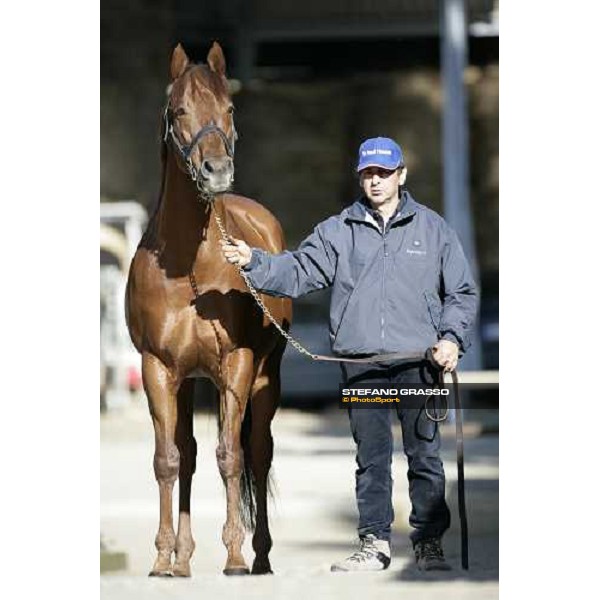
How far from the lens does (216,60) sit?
6.71m

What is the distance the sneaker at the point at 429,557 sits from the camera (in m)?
6.86

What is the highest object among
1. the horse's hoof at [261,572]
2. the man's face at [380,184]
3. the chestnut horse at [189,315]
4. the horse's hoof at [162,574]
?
the man's face at [380,184]

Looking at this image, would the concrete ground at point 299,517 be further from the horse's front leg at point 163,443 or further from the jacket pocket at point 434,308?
the jacket pocket at point 434,308

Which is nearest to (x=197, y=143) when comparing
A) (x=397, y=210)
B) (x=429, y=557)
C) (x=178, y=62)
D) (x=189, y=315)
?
(x=178, y=62)

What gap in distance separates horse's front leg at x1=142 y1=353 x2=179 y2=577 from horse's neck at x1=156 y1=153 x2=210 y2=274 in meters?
0.34

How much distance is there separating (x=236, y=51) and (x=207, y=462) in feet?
4.64

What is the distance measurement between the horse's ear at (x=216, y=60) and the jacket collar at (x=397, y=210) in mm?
608

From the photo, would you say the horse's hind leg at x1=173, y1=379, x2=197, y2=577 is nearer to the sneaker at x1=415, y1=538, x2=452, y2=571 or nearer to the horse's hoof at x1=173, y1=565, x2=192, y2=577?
the horse's hoof at x1=173, y1=565, x2=192, y2=577

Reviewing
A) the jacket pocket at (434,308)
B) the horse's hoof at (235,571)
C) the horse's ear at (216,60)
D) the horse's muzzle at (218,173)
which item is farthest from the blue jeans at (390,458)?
the horse's ear at (216,60)

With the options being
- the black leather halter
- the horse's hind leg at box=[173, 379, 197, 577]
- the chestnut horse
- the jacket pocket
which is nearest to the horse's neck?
the chestnut horse

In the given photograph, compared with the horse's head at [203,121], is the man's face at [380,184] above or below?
below

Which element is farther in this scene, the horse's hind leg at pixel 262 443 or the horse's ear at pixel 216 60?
the horse's hind leg at pixel 262 443

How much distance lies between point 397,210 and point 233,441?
3.01ft
